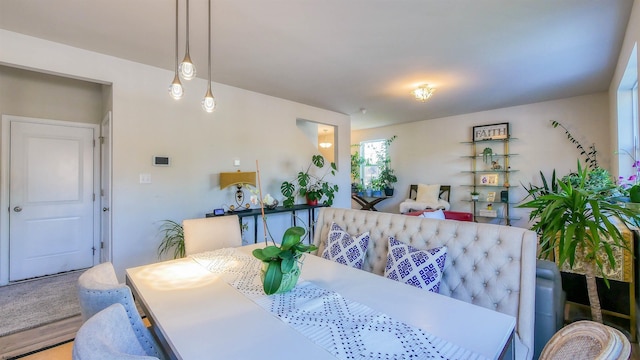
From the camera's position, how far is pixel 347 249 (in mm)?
2109

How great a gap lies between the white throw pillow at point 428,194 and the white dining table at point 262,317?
5.07 metres

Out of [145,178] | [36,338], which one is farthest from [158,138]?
[36,338]

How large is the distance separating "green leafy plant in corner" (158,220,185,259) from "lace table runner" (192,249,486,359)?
2.24 m

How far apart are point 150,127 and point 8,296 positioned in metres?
2.21

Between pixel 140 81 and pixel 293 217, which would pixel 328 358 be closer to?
pixel 140 81

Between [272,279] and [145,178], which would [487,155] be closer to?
[272,279]

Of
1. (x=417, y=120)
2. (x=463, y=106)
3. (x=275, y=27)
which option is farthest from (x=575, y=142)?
(x=275, y=27)

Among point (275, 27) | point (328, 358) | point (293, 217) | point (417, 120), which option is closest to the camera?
point (328, 358)

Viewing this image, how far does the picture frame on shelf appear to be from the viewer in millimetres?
5695

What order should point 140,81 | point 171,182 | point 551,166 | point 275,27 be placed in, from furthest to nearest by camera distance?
point 551,166 → point 171,182 → point 140,81 → point 275,27

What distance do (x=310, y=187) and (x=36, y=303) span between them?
3.62 m

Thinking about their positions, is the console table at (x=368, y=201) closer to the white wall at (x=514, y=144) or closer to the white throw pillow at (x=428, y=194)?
the white wall at (x=514, y=144)

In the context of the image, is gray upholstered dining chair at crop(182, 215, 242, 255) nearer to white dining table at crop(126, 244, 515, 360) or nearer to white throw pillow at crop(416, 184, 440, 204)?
white dining table at crop(126, 244, 515, 360)

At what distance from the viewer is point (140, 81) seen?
3.26m
